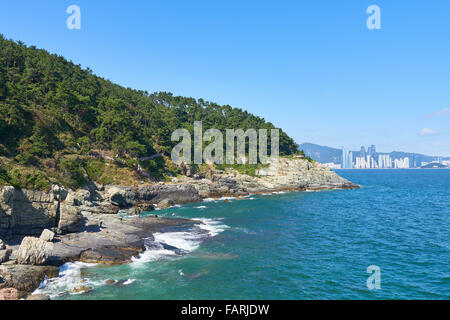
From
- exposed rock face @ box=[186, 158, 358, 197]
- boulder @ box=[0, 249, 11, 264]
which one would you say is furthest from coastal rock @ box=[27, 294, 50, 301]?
exposed rock face @ box=[186, 158, 358, 197]

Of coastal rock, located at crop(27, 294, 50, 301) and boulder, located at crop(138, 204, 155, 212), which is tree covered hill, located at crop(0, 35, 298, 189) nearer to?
boulder, located at crop(138, 204, 155, 212)

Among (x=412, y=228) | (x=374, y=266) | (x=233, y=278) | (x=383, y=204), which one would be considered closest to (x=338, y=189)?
(x=383, y=204)

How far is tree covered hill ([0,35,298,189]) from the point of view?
5753 centimetres

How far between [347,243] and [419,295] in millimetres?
14195

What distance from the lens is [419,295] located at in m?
22.5

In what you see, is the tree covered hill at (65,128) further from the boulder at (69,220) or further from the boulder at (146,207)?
the boulder at (146,207)

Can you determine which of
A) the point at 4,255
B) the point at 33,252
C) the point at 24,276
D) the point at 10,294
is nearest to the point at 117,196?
the point at 33,252

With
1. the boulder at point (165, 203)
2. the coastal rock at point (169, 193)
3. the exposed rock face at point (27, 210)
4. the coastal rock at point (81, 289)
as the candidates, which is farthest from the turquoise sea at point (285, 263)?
the coastal rock at point (169, 193)

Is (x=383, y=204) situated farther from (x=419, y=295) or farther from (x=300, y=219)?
(x=419, y=295)

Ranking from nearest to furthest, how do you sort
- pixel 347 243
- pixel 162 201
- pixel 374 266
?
pixel 374 266, pixel 347 243, pixel 162 201

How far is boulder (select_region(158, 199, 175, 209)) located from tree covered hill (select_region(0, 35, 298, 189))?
37.6 feet
